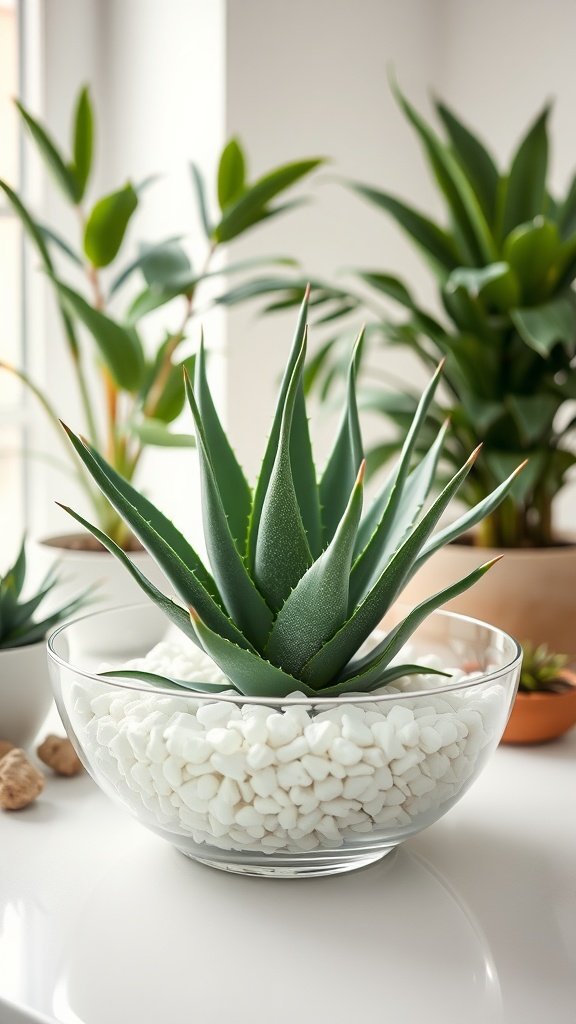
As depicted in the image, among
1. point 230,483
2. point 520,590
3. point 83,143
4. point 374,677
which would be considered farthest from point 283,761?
point 83,143

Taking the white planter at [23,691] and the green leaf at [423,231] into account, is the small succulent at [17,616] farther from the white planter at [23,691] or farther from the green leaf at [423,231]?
the green leaf at [423,231]

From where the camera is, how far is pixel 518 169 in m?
1.25

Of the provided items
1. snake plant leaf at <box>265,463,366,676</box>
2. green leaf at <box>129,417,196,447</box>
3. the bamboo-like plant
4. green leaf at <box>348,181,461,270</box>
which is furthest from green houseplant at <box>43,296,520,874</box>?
green leaf at <box>348,181,461,270</box>

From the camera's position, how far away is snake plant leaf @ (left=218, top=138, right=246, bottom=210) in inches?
52.3

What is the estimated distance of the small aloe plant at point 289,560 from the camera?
0.57 m

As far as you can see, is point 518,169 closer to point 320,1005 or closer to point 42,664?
point 42,664

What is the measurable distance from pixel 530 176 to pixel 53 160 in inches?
22.8

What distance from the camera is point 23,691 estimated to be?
2.64 ft

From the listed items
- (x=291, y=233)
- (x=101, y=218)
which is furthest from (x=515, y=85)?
(x=101, y=218)

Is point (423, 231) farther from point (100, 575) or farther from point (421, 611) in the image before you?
point (421, 611)

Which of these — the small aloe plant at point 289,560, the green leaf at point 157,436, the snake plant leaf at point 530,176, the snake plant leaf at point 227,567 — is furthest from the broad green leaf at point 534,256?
the snake plant leaf at point 227,567

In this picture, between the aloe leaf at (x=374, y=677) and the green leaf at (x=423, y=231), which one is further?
the green leaf at (x=423, y=231)

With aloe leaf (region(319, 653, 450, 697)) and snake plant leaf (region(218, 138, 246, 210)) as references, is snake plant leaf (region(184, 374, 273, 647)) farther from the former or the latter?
snake plant leaf (region(218, 138, 246, 210))

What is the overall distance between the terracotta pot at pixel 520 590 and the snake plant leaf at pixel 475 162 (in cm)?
45
